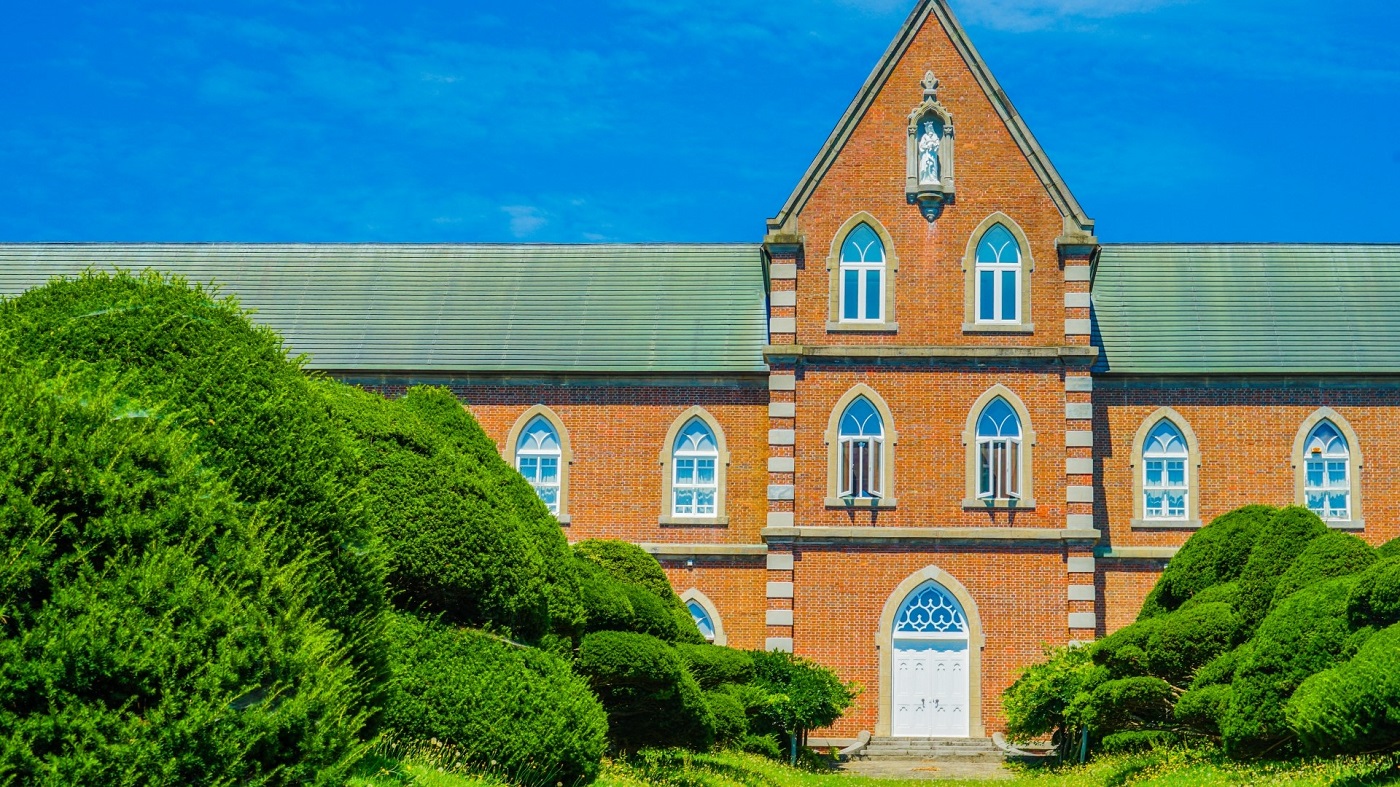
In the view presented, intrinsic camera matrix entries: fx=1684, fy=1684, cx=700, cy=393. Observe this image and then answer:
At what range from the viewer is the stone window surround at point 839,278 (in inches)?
1211

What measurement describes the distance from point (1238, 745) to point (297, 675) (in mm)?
11281

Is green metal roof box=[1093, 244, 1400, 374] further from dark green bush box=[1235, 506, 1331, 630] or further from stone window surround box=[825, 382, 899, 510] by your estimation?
dark green bush box=[1235, 506, 1331, 630]

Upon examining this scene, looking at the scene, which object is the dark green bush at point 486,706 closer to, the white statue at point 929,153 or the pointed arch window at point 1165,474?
the white statue at point 929,153

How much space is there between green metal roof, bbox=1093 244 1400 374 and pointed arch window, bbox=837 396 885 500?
4.99 metres

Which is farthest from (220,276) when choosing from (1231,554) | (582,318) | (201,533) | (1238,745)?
(201,533)

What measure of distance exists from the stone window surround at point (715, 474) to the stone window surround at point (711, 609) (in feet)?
4.29

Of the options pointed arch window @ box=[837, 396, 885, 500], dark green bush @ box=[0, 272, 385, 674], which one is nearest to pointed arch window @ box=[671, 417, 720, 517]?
pointed arch window @ box=[837, 396, 885, 500]

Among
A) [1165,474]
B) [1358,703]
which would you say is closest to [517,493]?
[1358,703]

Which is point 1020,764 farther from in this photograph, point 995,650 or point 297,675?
point 297,675

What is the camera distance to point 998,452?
30.6m

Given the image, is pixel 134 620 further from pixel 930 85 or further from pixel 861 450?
pixel 930 85

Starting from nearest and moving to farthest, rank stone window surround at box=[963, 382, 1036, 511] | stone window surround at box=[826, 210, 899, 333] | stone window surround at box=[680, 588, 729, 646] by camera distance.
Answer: stone window surround at box=[963, 382, 1036, 511] < stone window surround at box=[826, 210, 899, 333] < stone window surround at box=[680, 588, 729, 646]

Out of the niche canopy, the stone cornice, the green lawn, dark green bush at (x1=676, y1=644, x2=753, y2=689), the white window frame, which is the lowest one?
the green lawn

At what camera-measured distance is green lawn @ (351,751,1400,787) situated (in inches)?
545
